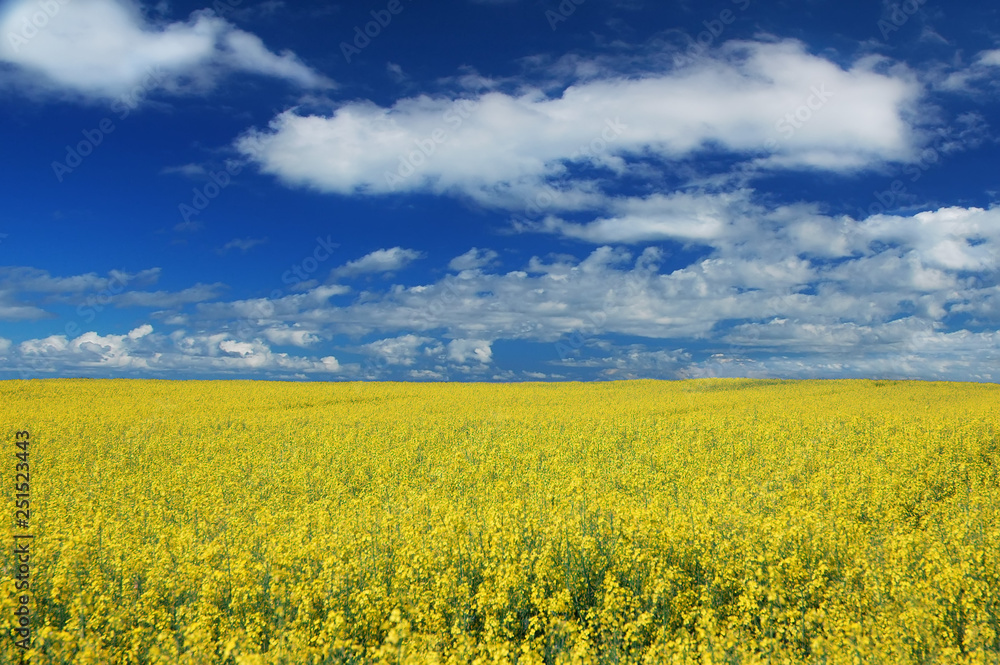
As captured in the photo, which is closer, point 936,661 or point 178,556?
point 936,661

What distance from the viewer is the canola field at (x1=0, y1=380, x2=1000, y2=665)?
314 inches

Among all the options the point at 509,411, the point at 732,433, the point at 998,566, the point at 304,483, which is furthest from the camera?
the point at 509,411

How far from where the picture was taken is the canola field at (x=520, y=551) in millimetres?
7965

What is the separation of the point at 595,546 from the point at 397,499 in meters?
7.35

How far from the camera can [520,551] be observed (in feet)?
34.6

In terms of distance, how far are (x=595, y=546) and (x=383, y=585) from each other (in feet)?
12.7

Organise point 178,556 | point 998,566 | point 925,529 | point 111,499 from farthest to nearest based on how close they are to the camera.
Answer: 1. point 111,499
2. point 925,529
3. point 178,556
4. point 998,566

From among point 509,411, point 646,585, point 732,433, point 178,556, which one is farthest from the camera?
point 509,411

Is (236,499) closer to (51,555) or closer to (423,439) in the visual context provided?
(51,555)

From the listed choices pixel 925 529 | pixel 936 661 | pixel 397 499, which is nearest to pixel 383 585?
pixel 397 499

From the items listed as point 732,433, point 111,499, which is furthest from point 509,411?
point 111,499

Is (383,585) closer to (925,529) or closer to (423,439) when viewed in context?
(925,529)

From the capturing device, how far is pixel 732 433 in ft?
82.7

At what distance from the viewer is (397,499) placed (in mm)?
15820
